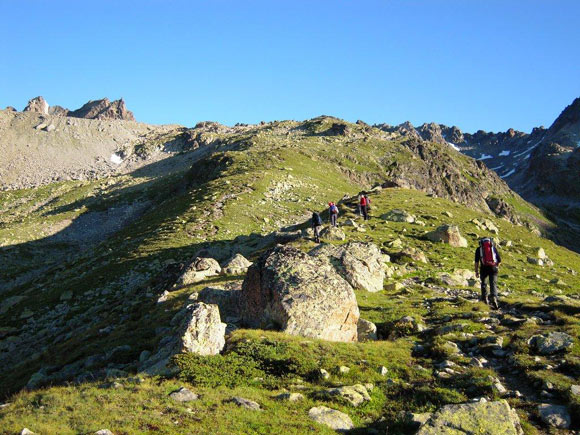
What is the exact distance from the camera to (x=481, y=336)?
55.5 feet

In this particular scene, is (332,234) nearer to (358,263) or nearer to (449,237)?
(358,263)

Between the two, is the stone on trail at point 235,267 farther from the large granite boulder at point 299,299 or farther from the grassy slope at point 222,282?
the large granite boulder at point 299,299

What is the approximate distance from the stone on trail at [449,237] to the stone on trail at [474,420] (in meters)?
30.7

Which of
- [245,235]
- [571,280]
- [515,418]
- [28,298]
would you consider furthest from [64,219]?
[515,418]

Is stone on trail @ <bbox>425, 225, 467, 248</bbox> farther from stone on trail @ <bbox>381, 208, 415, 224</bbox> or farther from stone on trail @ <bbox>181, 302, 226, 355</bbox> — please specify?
stone on trail @ <bbox>181, 302, 226, 355</bbox>

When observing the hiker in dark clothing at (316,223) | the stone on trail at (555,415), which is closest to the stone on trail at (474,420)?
the stone on trail at (555,415)

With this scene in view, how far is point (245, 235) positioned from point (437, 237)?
21.0 metres

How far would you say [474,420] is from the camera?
33.7 ft

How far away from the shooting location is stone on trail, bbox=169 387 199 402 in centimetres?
1223

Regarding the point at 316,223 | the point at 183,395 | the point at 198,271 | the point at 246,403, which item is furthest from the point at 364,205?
the point at 183,395

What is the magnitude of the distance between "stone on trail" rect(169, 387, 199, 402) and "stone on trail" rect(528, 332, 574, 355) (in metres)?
11.8

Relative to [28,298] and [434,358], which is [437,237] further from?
[28,298]

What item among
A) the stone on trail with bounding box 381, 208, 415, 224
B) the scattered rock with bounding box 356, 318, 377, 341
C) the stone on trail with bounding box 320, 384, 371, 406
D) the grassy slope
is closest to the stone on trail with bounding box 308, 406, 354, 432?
the grassy slope

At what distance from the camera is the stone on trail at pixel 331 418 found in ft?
36.9
